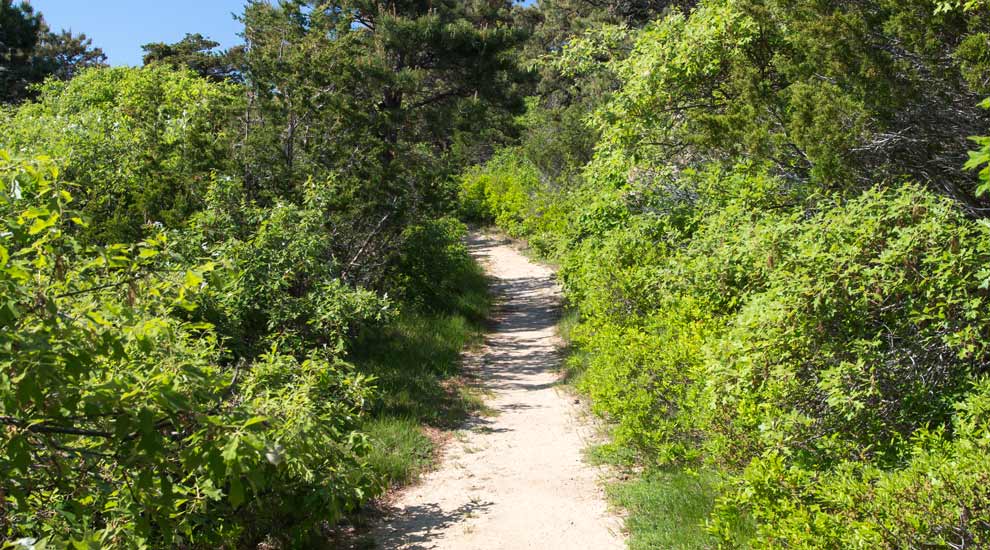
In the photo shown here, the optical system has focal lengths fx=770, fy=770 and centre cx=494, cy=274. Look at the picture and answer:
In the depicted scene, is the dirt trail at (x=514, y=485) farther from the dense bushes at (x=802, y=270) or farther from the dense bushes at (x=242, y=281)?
the dense bushes at (x=802, y=270)

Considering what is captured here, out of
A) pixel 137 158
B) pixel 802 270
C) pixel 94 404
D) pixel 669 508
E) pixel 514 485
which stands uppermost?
pixel 137 158

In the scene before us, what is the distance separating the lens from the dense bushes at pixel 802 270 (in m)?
3.67

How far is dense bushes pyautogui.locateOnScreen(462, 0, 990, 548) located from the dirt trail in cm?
67

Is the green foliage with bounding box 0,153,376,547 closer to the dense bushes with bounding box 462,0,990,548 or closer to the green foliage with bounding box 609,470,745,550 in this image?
the dense bushes with bounding box 462,0,990,548

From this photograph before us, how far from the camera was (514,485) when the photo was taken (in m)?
6.57

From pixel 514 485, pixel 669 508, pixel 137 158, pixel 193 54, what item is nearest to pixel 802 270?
pixel 669 508

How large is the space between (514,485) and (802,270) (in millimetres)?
3217

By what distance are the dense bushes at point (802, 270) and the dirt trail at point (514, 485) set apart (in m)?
0.67

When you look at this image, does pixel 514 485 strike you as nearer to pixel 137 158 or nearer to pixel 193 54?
pixel 137 158

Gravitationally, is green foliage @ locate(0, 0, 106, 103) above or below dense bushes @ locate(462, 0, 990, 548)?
above

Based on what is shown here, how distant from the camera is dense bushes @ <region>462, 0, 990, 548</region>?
3674mm

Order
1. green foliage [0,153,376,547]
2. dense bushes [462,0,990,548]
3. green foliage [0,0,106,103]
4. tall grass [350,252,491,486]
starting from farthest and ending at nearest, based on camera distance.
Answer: green foliage [0,0,106,103]
tall grass [350,252,491,486]
dense bushes [462,0,990,548]
green foliage [0,153,376,547]

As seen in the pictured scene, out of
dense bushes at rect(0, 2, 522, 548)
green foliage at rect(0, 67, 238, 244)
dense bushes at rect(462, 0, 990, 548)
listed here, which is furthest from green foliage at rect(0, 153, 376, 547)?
green foliage at rect(0, 67, 238, 244)

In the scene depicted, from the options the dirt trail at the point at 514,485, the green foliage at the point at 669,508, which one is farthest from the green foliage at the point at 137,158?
the green foliage at the point at 669,508
